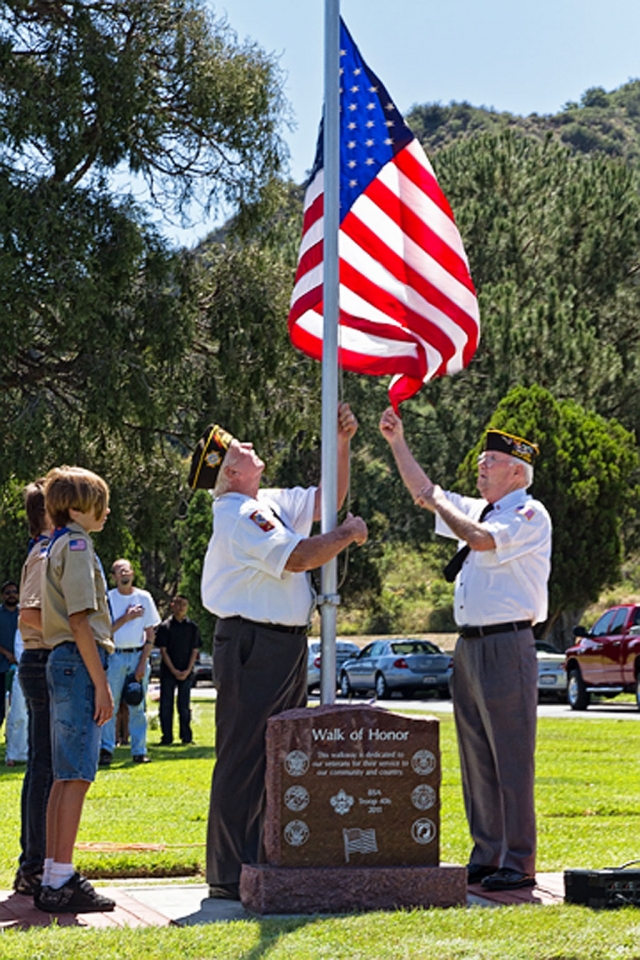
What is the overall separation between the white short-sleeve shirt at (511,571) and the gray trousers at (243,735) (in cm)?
110

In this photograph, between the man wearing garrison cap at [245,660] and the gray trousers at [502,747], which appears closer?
the man wearing garrison cap at [245,660]

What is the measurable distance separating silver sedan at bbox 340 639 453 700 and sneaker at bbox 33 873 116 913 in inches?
1146

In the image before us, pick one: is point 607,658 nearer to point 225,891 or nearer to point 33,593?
point 225,891

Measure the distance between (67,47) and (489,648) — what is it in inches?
604

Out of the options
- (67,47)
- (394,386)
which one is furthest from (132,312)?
(394,386)

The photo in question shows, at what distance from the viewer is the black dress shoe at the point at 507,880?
738cm

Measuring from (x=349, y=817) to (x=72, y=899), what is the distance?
1301mm

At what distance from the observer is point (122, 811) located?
36.7ft

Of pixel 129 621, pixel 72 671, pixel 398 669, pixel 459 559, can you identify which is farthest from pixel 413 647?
pixel 72 671

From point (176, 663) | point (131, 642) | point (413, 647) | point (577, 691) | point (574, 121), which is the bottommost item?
point (577, 691)

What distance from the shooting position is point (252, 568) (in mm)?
7254

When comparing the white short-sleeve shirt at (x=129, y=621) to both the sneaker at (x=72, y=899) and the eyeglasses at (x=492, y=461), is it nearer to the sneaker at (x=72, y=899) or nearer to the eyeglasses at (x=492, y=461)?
the eyeglasses at (x=492, y=461)

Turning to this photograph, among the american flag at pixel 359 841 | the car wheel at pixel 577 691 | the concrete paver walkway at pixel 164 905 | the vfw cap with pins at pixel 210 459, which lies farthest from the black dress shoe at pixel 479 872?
the car wheel at pixel 577 691

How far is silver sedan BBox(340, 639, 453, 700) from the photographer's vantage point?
121 feet
